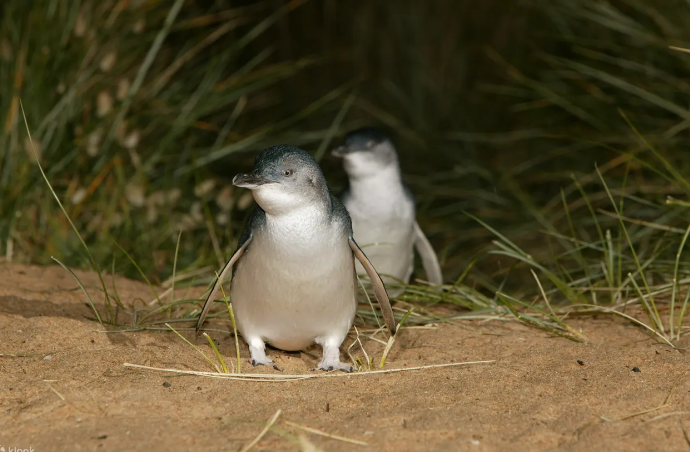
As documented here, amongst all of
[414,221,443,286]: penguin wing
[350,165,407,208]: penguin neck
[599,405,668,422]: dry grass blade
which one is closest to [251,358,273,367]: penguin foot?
[599,405,668,422]: dry grass blade

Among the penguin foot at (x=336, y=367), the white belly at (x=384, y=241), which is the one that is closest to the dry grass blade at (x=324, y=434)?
the penguin foot at (x=336, y=367)

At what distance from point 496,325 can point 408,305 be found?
512 mm

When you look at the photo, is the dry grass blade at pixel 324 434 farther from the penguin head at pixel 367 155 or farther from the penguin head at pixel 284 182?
the penguin head at pixel 367 155

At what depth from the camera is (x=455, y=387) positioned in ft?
10.8

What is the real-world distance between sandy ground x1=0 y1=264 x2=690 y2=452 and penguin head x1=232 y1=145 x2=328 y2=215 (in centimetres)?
68

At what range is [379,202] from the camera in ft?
18.3

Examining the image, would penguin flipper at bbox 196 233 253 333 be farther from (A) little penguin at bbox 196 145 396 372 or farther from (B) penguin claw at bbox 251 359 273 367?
(B) penguin claw at bbox 251 359 273 367

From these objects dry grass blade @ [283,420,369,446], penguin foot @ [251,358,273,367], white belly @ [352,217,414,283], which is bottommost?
white belly @ [352,217,414,283]

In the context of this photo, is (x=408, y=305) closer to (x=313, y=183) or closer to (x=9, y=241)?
(x=313, y=183)

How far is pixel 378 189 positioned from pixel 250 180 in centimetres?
232

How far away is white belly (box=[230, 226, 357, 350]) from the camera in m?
3.54

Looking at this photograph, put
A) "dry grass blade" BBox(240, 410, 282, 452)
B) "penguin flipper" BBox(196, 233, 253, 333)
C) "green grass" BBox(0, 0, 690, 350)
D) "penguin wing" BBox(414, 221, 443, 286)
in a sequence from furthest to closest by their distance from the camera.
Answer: "penguin wing" BBox(414, 221, 443, 286), "green grass" BBox(0, 0, 690, 350), "penguin flipper" BBox(196, 233, 253, 333), "dry grass blade" BBox(240, 410, 282, 452)

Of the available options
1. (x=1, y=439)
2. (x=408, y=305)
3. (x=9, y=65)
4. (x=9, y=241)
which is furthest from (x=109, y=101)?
(x=1, y=439)

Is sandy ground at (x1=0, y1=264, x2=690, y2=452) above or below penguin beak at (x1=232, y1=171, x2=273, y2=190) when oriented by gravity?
below
